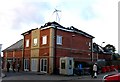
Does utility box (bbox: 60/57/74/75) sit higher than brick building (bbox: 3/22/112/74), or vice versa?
brick building (bbox: 3/22/112/74)

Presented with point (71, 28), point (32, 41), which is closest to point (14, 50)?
point (32, 41)

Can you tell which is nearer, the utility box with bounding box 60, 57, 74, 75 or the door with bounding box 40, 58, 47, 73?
the utility box with bounding box 60, 57, 74, 75

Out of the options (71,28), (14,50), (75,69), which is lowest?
(75,69)

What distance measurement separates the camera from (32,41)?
4206 centimetres

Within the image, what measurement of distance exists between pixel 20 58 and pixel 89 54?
1274 cm

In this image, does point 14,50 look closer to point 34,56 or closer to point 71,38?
point 34,56

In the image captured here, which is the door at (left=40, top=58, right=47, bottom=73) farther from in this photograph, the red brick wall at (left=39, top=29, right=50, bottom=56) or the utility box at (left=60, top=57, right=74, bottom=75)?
the utility box at (left=60, top=57, right=74, bottom=75)

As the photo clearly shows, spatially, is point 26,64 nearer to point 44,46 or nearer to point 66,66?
point 44,46

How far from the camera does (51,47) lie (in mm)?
36844

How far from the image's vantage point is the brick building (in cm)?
3721

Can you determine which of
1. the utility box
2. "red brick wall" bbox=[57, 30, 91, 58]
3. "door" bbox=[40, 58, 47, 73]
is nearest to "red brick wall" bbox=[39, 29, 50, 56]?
"door" bbox=[40, 58, 47, 73]

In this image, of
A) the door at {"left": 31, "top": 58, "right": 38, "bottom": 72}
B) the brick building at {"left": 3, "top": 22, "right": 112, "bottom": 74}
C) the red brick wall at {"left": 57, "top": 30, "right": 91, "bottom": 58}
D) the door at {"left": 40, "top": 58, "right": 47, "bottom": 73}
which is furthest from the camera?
the door at {"left": 31, "top": 58, "right": 38, "bottom": 72}

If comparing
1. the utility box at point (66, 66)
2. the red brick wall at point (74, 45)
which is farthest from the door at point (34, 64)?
the utility box at point (66, 66)

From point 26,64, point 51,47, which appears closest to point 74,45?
point 51,47
